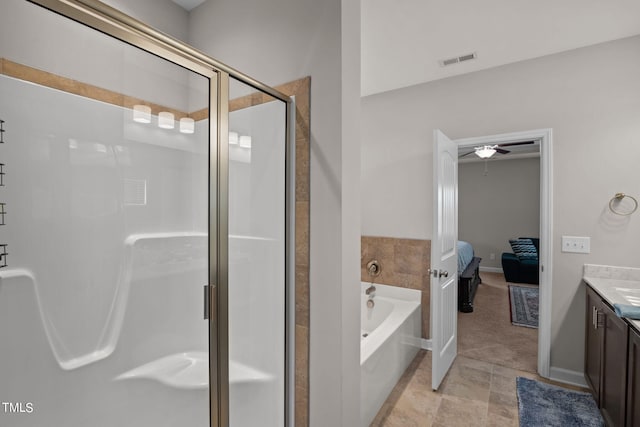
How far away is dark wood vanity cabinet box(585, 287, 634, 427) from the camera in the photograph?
163 centimetres

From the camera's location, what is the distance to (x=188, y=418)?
1.17m

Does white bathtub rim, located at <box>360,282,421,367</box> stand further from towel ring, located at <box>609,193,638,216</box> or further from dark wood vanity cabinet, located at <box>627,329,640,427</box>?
towel ring, located at <box>609,193,638,216</box>

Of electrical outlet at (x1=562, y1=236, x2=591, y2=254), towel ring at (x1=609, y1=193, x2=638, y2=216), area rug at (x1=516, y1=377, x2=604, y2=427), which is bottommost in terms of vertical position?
area rug at (x1=516, y1=377, x2=604, y2=427)

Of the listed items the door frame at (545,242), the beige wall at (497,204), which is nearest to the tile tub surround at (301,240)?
the door frame at (545,242)

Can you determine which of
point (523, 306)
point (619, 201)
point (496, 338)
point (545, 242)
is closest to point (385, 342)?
point (545, 242)

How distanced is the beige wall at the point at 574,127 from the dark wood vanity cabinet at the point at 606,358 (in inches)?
8.8

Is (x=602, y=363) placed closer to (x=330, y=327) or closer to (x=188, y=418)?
(x=330, y=327)

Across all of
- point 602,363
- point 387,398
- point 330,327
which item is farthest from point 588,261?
point 330,327

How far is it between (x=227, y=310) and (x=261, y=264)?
250mm

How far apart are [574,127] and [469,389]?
223 centimetres

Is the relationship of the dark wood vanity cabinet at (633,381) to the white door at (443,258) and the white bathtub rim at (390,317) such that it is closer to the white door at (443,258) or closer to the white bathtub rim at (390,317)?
the white door at (443,258)

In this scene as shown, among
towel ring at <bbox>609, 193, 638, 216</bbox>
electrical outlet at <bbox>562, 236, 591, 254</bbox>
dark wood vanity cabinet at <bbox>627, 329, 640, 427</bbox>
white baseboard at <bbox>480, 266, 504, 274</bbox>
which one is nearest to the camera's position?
dark wood vanity cabinet at <bbox>627, 329, 640, 427</bbox>

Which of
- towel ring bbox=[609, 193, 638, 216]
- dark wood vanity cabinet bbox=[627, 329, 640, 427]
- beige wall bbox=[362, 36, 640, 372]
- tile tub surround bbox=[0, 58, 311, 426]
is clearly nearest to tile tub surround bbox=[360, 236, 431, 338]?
beige wall bbox=[362, 36, 640, 372]

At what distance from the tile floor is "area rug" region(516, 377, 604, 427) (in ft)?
0.22
